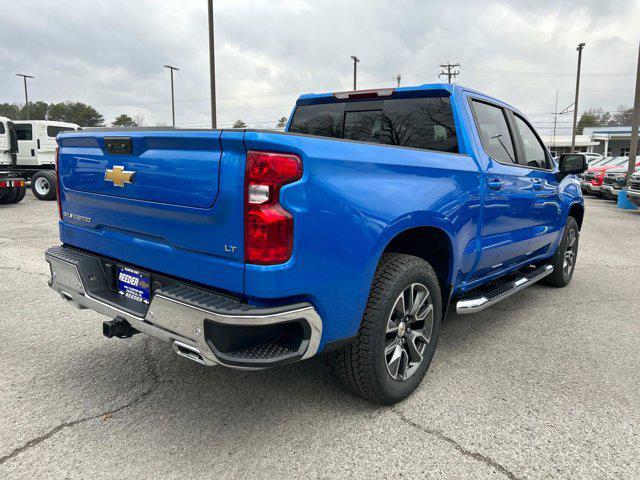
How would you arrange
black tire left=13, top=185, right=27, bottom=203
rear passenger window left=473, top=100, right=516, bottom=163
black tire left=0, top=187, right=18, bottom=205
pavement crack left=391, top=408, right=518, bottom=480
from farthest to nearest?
black tire left=13, top=185, right=27, bottom=203
black tire left=0, top=187, right=18, bottom=205
rear passenger window left=473, top=100, right=516, bottom=163
pavement crack left=391, top=408, right=518, bottom=480

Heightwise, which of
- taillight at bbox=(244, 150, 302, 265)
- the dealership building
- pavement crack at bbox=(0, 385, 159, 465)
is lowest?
pavement crack at bbox=(0, 385, 159, 465)

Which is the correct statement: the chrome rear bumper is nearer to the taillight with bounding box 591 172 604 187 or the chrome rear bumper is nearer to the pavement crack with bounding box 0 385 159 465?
the pavement crack with bounding box 0 385 159 465

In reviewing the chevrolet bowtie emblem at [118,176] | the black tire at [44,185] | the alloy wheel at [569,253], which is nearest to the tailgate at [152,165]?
the chevrolet bowtie emblem at [118,176]

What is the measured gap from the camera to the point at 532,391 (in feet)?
10.2

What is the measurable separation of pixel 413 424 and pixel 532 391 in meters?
0.93

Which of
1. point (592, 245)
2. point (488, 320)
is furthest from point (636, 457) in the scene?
point (592, 245)

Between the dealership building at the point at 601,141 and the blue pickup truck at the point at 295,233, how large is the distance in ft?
224

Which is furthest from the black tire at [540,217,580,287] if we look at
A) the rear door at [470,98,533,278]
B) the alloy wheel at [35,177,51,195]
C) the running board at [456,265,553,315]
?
the alloy wheel at [35,177,51,195]

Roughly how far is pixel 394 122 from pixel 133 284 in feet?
7.34

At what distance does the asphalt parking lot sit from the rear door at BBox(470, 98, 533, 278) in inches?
28.5

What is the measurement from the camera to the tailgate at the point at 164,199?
7.00 feet

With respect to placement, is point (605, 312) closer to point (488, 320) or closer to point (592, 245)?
point (488, 320)

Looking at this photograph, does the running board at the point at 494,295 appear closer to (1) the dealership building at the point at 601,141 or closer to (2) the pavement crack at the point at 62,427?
(2) the pavement crack at the point at 62,427

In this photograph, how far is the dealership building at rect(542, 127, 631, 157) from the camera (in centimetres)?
6431
